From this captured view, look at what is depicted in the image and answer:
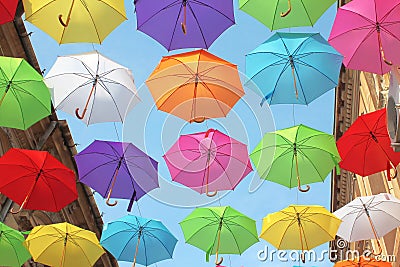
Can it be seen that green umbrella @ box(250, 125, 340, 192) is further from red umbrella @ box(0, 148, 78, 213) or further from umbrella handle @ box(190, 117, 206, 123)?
red umbrella @ box(0, 148, 78, 213)

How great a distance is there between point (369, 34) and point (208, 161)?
358 cm

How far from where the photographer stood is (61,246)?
12625mm

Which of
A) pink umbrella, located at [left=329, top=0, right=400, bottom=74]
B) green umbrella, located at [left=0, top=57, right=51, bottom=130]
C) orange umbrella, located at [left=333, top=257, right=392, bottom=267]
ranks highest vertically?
pink umbrella, located at [left=329, top=0, right=400, bottom=74]

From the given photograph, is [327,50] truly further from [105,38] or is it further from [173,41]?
[105,38]

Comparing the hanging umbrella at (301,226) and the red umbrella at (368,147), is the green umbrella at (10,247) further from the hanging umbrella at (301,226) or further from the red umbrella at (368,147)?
the red umbrella at (368,147)

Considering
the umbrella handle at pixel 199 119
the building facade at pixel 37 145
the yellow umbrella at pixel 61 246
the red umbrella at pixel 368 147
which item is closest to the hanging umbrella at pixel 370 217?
the red umbrella at pixel 368 147

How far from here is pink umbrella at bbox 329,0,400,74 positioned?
9.50 meters

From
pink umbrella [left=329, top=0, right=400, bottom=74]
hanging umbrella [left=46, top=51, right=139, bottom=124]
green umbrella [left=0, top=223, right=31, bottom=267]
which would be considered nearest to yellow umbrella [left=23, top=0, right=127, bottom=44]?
hanging umbrella [left=46, top=51, right=139, bottom=124]

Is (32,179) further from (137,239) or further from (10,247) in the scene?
(137,239)

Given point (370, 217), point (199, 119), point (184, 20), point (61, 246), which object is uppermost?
point (184, 20)

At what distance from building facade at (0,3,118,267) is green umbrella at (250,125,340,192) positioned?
9029mm

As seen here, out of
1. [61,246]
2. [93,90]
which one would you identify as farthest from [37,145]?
[93,90]

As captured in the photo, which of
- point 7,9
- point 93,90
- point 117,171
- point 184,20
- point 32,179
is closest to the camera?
point 7,9

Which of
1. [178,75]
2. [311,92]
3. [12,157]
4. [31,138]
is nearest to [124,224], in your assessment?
[12,157]
